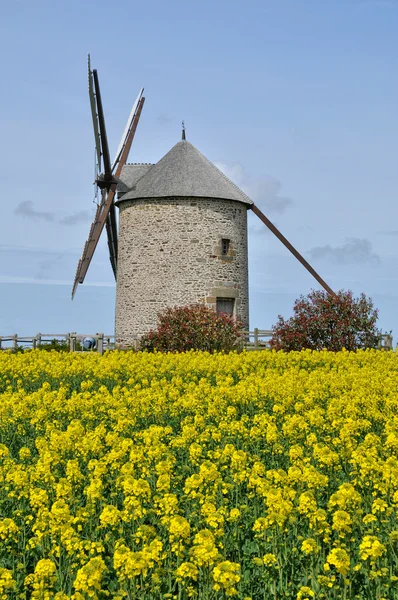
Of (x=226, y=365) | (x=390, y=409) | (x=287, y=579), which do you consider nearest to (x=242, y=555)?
(x=287, y=579)

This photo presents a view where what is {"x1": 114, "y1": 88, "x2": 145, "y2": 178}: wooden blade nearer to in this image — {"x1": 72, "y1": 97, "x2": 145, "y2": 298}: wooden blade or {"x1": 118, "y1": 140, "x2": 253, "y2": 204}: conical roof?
{"x1": 72, "y1": 97, "x2": 145, "y2": 298}: wooden blade

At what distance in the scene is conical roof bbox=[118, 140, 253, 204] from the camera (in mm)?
32875

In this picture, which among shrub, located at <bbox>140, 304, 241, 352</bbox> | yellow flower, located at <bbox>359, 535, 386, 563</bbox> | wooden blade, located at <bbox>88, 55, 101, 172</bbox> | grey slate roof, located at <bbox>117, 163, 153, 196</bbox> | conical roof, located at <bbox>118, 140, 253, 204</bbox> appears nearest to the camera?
yellow flower, located at <bbox>359, 535, 386, 563</bbox>

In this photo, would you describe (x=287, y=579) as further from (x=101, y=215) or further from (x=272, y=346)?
(x=101, y=215)

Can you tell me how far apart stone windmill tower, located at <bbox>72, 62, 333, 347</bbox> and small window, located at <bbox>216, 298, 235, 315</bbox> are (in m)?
0.05

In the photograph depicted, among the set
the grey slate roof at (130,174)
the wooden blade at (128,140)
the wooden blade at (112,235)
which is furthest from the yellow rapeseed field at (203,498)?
the wooden blade at (128,140)

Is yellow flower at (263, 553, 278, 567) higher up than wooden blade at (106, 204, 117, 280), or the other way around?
wooden blade at (106, 204, 117, 280)

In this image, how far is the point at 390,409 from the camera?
1196 cm

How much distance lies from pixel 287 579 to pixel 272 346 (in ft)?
73.6

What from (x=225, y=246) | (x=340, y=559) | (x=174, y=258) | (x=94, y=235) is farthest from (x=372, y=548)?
(x=94, y=235)

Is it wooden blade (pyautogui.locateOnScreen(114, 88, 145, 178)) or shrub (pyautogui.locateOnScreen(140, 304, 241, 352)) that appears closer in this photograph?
shrub (pyautogui.locateOnScreen(140, 304, 241, 352))

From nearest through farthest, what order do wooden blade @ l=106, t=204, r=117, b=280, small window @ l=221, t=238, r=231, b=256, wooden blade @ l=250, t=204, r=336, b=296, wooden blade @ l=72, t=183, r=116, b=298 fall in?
small window @ l=221, t=238, r=231, b=256 → wooden blade @ l=72, t=183, r=116, b=298 → wooden blade @ l=250, t=204, r=336, b=296 → wooden blade @ l=106, t=204, r=117, b=280

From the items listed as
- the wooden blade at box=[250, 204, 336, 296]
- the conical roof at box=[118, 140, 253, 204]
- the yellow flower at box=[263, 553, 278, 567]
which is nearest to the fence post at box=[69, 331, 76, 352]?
the conical roof at box=[118, 140, 253, 204]

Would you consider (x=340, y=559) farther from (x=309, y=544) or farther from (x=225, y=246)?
(x=225, y=246)
